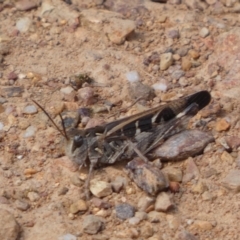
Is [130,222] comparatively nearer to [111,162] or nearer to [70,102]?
[111,162]

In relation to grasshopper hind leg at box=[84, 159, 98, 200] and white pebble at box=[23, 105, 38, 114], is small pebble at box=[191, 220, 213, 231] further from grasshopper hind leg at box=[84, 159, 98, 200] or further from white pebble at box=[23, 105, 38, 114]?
white pebble at box=[23, 105, 38, 114]

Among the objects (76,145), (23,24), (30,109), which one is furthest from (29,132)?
(23,24)

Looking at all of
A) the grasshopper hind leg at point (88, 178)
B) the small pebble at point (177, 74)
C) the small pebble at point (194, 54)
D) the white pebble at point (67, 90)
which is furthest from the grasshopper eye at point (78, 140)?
the small pebble at point (194, 54)

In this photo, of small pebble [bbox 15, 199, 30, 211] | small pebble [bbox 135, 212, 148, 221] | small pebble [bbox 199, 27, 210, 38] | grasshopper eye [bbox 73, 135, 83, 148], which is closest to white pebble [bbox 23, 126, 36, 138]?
grasshopper eye [bbox 73, 135, 83, 148]

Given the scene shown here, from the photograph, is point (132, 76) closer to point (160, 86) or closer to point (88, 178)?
point (160, 86)

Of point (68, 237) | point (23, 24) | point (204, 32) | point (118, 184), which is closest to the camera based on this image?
point (68, 237)

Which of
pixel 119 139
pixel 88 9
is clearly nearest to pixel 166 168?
pixel 119 139
